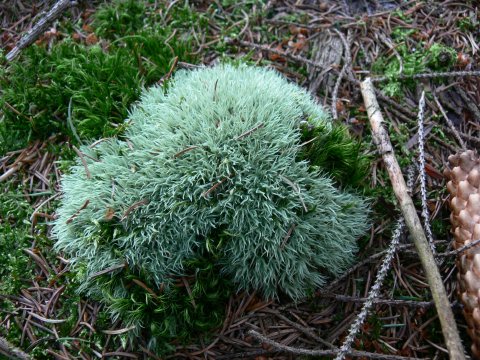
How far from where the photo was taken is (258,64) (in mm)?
3479

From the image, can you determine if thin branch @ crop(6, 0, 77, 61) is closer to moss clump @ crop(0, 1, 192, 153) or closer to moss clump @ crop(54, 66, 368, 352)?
moss clump @ crop(0, 1, 192, 153)

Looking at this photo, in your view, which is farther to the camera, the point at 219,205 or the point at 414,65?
the point at 414,65

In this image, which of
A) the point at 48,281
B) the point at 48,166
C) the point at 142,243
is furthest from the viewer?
the point at 48,166

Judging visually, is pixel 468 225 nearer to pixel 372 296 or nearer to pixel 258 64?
pixel 372 296

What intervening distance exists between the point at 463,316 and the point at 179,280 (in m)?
1.65

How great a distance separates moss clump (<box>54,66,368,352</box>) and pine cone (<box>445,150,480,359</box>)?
0.57 meters

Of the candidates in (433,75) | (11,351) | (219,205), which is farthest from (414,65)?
(11,351)

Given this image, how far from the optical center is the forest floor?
259cm

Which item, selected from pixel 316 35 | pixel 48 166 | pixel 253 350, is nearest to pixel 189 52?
pixel 316 35

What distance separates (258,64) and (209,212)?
1512 millimetres

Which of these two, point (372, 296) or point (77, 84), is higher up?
point (77, 84)

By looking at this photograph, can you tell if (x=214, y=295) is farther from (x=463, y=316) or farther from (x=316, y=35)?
(x=316, y=35)

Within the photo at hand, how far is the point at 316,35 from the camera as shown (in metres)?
3.66

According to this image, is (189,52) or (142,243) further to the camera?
(189,52)
